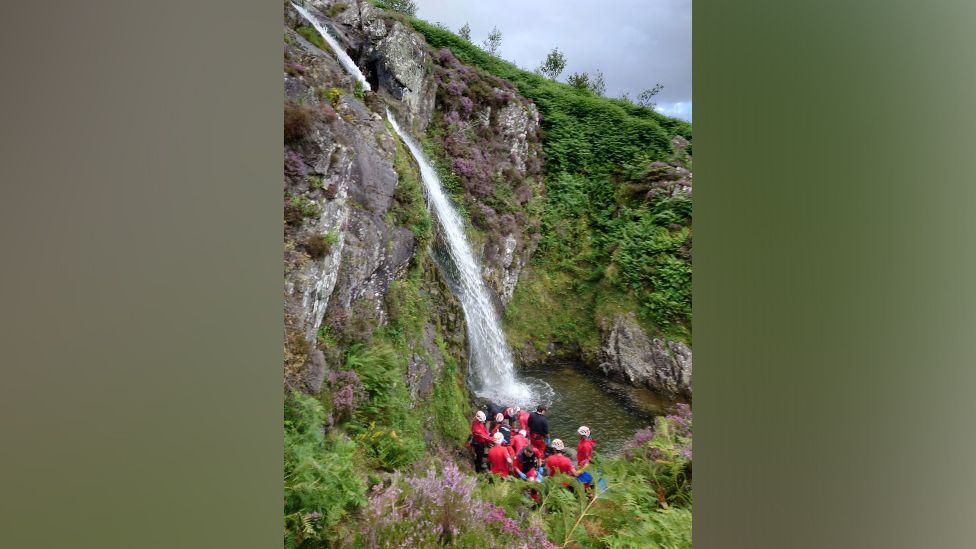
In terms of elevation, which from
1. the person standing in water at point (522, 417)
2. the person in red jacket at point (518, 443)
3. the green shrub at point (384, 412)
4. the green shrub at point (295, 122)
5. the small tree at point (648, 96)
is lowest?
the person in red jacket at point (518, 443)

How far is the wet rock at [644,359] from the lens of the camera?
3863mm

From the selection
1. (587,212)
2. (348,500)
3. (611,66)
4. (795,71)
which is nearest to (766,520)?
(795,71)

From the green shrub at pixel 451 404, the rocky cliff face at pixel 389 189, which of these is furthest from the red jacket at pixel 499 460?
the rocky cliff face at pixel 389 189

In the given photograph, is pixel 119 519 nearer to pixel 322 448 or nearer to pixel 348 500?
pixel 348 500

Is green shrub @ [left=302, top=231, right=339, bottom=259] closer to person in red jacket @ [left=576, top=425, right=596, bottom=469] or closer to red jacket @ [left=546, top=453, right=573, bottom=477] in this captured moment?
red jacket @ [left=546, top=453, right=573, bottom=477]

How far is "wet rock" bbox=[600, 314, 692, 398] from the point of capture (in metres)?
3.86

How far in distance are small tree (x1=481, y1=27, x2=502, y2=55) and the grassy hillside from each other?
0.08m

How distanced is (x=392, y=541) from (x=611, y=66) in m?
3.80

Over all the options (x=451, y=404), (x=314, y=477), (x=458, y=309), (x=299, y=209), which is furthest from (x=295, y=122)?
(x=451, y=404)

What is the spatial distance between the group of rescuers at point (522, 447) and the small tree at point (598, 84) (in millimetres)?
2696

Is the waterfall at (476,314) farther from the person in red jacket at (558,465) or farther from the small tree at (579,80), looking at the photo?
the small tree at (579,80)

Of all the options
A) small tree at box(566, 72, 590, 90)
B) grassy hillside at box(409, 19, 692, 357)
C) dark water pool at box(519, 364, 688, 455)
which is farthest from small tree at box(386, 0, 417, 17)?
dark water pool at box(519, 364, 688, 455)

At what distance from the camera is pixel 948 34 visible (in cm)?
114

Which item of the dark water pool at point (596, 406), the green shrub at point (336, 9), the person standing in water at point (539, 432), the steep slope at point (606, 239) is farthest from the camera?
the steep slope at point (606, 239)
